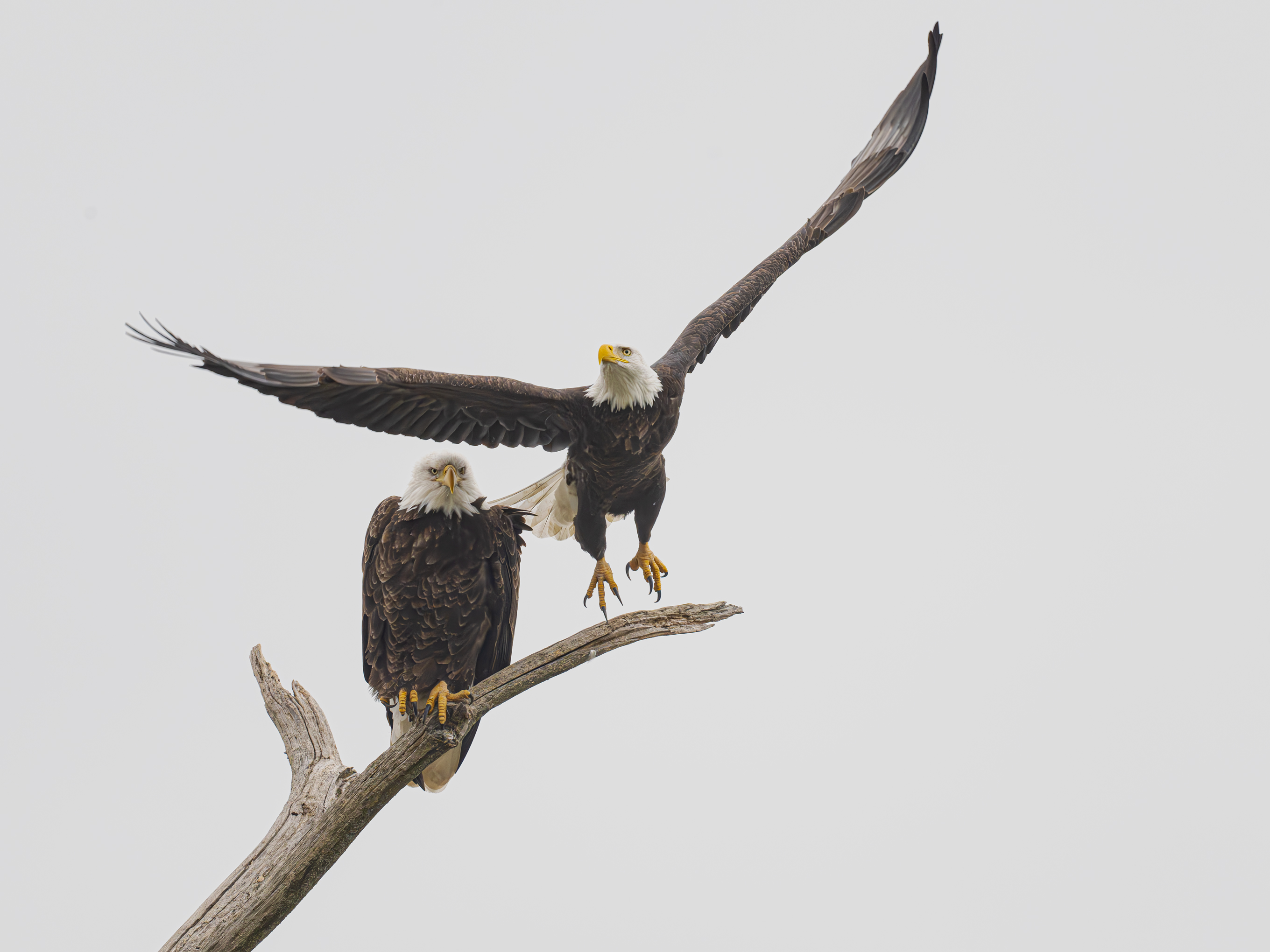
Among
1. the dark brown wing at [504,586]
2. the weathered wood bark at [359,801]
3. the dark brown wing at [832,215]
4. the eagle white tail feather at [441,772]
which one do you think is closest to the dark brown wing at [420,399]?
the dark brown wing at [504,586]

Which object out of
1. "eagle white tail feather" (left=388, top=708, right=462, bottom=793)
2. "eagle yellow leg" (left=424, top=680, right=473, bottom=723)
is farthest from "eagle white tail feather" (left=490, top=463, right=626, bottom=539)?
"eagle yellow leg" (left=424, top=680, right=473, bottom=723)

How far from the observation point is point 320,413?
3395 mm

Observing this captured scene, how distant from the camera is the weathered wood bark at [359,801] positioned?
12.0ft

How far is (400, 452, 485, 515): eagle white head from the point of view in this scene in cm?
378

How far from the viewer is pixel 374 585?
393 cm

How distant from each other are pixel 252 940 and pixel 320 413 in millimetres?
1914

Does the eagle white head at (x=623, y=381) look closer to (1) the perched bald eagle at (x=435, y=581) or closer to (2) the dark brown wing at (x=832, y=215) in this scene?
(2) the dark brown wing at (x=832, y=215)

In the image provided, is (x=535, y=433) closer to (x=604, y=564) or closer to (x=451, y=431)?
(x=451, y=431)

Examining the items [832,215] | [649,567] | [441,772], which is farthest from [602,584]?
[832,215]

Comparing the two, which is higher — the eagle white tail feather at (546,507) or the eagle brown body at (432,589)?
the eagle white tail feather at (546,507)

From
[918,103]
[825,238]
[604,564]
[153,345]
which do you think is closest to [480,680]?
[604,564]

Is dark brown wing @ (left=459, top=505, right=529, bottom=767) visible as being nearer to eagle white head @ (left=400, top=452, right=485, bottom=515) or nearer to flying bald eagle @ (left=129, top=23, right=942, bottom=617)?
eagle white head @ (left=400, top=452, right=485, bottom=515)

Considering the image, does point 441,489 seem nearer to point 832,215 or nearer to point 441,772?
point 441,772

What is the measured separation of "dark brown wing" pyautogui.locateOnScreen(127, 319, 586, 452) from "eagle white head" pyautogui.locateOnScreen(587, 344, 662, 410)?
0.10 metres
